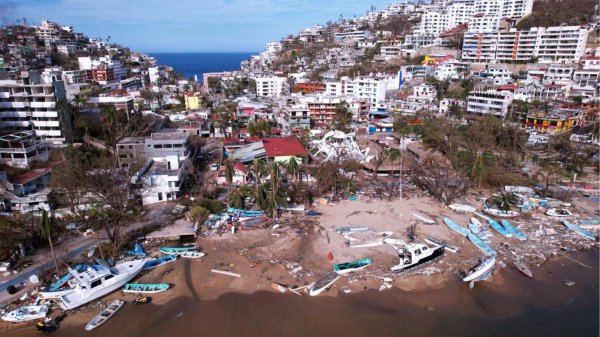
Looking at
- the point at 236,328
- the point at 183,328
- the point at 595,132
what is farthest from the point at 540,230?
the point at 595,132

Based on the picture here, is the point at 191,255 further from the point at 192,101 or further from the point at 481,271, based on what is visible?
the point at 192,101

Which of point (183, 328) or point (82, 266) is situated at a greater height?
point (82, 266)

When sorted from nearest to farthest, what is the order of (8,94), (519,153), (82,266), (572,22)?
(82,266)
(8,94)
(519,153)
(572,22)

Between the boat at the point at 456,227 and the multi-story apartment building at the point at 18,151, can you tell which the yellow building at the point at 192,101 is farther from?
the boat at the point at 456,227

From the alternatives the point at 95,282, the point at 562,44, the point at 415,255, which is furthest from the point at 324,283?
the point at 562,44

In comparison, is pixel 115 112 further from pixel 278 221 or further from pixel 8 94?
pixel 278 221

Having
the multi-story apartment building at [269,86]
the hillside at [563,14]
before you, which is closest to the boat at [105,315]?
the multi-story apartment building at [269,86]
